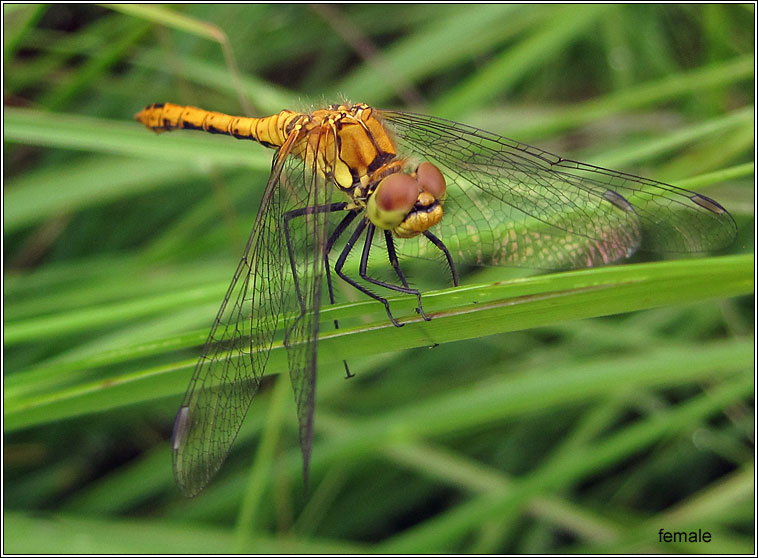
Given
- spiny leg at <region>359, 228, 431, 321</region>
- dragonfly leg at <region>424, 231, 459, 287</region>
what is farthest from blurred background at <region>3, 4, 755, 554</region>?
dragonfly leg at <region>424, 231, 459, 287</region>

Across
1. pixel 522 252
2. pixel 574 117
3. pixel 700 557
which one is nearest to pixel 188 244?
pixel 522 252

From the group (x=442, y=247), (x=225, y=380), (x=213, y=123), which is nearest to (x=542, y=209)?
(x=442, y=247)

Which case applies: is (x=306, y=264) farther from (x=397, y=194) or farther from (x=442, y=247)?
(x=442, y=247)

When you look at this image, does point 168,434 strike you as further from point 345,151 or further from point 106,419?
point 345,151

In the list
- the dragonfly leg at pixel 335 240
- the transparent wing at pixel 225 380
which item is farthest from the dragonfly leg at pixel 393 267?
the transparent wing at pixel 225 380

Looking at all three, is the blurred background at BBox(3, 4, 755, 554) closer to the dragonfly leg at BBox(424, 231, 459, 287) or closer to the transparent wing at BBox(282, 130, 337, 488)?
the transparent wing at BBox(282, 130, 337, 488)

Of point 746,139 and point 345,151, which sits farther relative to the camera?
point 746,139

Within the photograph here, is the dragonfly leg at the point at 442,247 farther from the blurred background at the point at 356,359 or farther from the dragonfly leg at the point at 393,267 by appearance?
the blurred background at the point at 356,359
